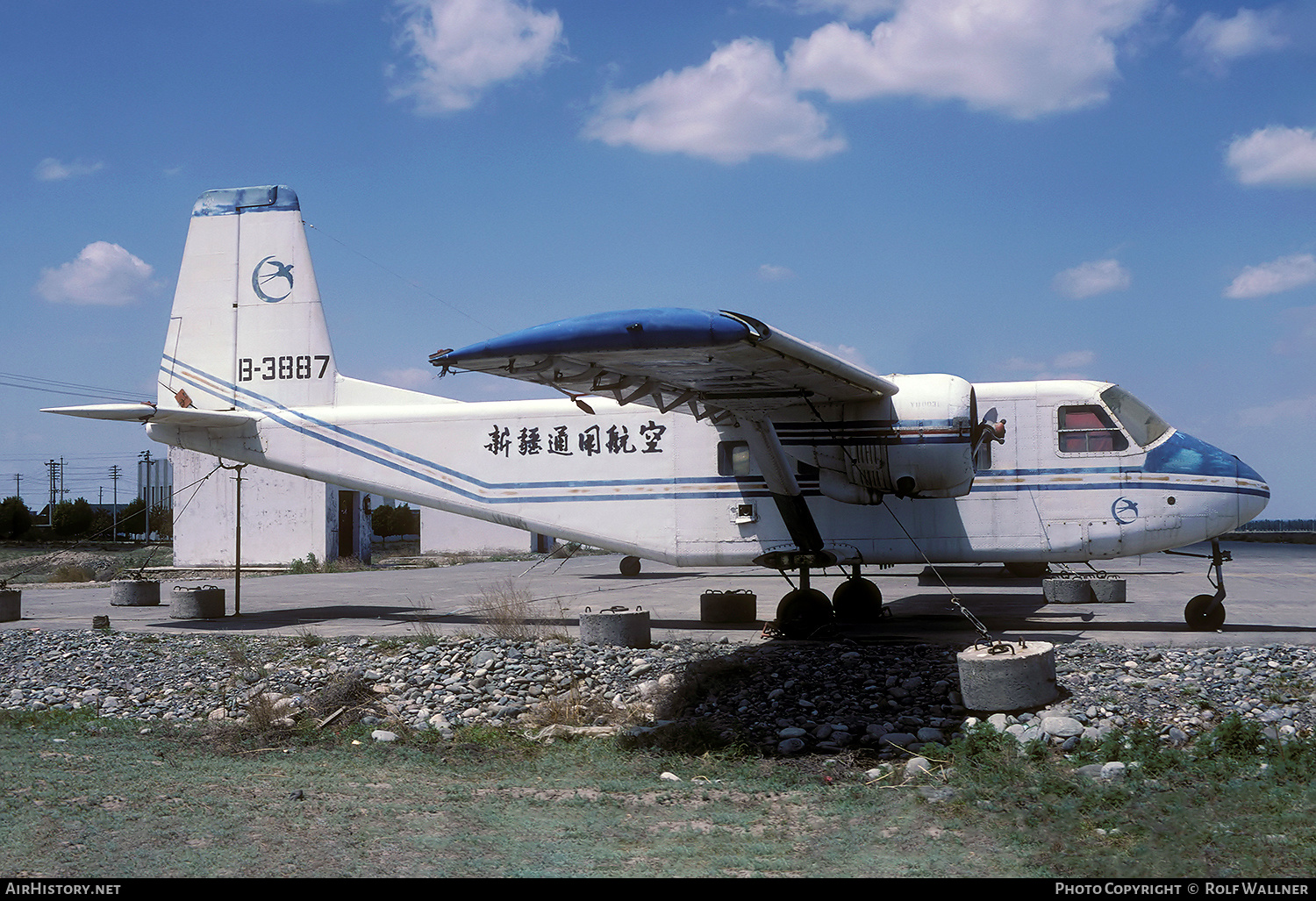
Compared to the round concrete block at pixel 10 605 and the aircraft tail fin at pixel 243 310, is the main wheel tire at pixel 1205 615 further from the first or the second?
the round concrete block at pixel 10 605

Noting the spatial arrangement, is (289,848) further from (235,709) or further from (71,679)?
(71,679)

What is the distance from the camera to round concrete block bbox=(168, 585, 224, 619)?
54.4 ft

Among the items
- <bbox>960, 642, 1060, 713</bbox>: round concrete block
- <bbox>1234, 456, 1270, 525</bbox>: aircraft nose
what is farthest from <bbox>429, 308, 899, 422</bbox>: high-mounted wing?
<bbox>1234, 456, 1270, 525</bbox>: aircraft nose

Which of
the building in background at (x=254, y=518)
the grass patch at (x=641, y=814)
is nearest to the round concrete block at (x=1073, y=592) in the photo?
the grass patch at (x=641, y=814)

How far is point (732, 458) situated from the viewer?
1455 centimetres

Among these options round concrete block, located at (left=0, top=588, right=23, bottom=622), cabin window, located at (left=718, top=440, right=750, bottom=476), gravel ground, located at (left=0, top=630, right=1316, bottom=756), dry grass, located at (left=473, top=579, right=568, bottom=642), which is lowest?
gravel ground, located at (left=0, top=630, right=1316, bottom=756)

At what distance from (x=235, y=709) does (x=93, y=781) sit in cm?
293

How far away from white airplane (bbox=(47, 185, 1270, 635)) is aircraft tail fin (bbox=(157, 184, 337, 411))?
4 cm

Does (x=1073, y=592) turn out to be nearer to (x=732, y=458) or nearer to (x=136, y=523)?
(x=732, y=458)

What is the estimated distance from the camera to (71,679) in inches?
473

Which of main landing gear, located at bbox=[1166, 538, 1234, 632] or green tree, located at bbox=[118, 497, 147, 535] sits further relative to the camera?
green tree, located at bbox=[118, 497, 147, 535]

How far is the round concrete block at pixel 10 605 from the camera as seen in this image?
17062 millimetres

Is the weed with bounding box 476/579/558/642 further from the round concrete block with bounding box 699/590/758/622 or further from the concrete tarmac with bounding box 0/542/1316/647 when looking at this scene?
the round concrete block with bounding box 699/590/758/622
